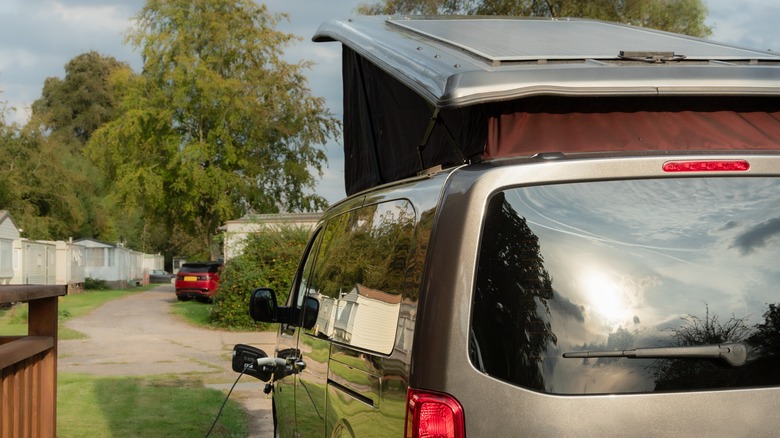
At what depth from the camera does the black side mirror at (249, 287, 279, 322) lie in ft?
19.0

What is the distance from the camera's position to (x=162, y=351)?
18.8 meters

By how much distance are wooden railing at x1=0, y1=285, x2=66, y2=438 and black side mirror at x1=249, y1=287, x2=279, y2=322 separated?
3.63ft

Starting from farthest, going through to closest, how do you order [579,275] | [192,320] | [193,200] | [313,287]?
[193,200]
[192,320]
[313,287]
[579,275]

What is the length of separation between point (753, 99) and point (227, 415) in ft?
26.6

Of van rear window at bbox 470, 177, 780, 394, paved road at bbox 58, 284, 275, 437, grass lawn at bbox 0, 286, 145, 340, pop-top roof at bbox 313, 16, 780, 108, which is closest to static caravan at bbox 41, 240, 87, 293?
grass lawn at bbox 0, 286, 145, 340

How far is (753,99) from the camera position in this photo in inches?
163

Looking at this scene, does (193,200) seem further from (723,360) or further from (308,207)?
(723,360)

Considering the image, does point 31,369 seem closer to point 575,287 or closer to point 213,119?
point 575,287

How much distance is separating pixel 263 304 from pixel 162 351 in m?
13.6

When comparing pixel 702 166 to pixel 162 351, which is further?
pixel 162 351

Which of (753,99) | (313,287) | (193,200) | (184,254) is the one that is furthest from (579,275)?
(184,254)

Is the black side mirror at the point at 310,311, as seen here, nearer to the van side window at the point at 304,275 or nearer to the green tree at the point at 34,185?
the van side window at the point at 304,275

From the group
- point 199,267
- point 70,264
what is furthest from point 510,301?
point 70,264

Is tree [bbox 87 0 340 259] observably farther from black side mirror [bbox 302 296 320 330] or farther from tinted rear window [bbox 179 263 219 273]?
black side mirror [bbox 302 296 320 330]
